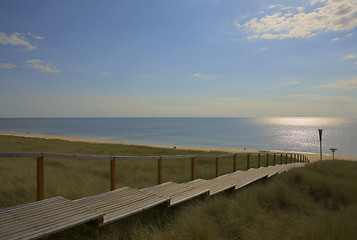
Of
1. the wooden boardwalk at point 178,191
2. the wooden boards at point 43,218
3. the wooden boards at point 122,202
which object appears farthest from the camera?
the wooden boardwalk at point 178,191

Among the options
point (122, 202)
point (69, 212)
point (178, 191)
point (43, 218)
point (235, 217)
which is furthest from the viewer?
point (178, 191)

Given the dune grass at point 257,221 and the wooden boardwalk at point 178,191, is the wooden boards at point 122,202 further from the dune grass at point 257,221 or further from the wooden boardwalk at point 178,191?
the wooden boardwalk at point 178,191

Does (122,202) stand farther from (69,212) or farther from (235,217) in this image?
(235,217)

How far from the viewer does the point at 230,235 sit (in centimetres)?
358

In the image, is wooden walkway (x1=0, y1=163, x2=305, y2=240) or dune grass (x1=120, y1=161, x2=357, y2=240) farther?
dune grass (x1=120, y1=161, x2=357, y2=240)

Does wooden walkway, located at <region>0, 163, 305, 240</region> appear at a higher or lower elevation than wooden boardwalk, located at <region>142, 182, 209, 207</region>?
higher

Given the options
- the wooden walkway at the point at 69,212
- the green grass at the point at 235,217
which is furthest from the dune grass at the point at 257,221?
the wooden walkway at the point at 69,212

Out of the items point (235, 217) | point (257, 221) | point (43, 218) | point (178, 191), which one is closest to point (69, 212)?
point (43, 218)

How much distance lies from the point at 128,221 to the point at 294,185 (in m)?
5.59

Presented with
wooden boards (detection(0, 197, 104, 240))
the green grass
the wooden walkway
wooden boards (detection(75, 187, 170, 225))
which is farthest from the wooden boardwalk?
wooden boards (detection(0, 197, 104, 240))

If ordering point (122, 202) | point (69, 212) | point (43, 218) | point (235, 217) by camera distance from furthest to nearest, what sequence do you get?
point (235, 217) < point (122, 202) < point (69, 212) < point (43, 218)

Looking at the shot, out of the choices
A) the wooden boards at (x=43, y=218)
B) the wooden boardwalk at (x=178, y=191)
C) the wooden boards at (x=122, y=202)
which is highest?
the wooden boards at (x=43, y=218)

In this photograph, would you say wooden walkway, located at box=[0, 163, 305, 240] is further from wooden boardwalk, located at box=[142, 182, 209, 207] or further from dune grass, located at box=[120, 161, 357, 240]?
dune grass, located at box=[120, 161, 357, 240]

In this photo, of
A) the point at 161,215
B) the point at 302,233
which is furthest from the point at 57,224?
the point at 302,233
